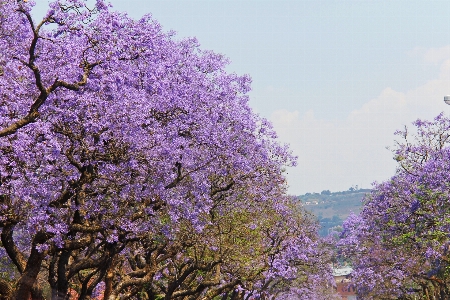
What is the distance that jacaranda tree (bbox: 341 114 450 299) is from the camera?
105 feet

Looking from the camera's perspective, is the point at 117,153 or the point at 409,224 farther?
the point at 409,224

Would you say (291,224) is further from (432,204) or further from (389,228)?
(432,204)

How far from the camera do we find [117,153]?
68.9 feet

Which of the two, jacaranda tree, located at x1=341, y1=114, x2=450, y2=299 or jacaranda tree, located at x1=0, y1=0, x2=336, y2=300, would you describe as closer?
jacaranda tree, located at x1=0, y1=0, x2=336, y2=300

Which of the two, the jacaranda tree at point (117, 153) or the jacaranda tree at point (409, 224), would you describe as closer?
the jacaranda tree at point (117, 153)

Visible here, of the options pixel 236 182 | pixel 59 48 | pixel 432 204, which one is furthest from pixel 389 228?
pixel 59 48

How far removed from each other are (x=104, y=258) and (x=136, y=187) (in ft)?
11.1

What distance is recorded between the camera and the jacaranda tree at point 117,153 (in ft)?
64.1

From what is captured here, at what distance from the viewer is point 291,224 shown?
4297cm

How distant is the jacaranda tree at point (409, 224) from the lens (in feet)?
105

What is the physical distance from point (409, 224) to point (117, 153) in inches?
711

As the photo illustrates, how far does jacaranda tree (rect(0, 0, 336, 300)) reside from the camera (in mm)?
19547

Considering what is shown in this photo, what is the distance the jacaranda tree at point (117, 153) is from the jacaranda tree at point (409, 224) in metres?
7.45

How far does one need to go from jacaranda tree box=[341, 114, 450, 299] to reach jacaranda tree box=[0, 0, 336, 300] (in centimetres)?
745
